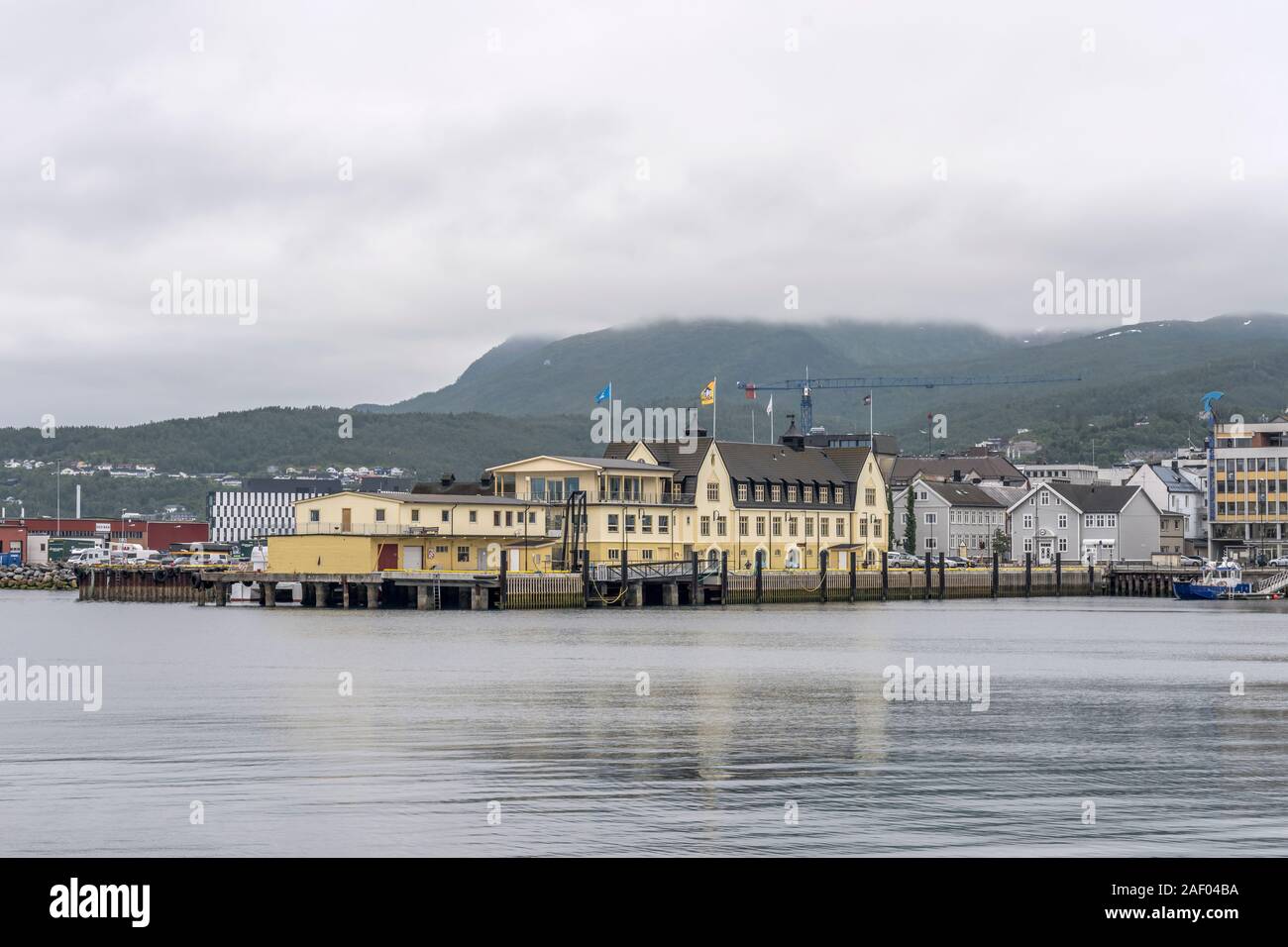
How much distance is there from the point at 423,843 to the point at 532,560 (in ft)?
280

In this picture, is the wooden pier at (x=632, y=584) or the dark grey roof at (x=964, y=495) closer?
the wooden pier at (x=632, y=584)

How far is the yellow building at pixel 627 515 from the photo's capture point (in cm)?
10888

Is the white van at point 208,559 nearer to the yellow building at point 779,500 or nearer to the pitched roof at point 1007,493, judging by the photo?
the yellow building at point 779,500

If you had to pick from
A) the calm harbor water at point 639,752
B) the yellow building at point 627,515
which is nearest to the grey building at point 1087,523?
Result: the yellow building at point 627,515

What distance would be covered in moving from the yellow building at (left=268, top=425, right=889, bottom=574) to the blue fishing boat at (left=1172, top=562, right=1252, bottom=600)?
2289 centimetres

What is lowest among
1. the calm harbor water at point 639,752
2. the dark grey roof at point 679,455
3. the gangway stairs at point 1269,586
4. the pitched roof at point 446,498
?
the calm harbor water at point 639,752

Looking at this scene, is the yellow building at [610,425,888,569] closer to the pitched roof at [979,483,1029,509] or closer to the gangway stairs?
the gangway stairs

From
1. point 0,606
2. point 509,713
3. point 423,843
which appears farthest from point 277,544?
point 423,843

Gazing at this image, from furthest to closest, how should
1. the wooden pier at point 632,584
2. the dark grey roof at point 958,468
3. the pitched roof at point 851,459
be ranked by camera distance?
the dark grey roof at point 958,468 → the pitched roof at point 851,459 → the wooden pier at point 632,584

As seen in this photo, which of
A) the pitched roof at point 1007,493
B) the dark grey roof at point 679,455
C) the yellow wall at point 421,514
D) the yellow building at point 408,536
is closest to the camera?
the yellow building at point 408,536

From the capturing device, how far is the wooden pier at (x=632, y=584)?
107312mm

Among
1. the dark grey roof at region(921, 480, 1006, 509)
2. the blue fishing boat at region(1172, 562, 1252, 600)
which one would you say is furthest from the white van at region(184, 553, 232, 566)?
the blue fishing boat at region(1172, 562, 1252, 600)

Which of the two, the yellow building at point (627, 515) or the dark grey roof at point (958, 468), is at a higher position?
the dark grey roof at point (958, 468)

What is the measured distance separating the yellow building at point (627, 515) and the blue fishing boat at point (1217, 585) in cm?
2289
